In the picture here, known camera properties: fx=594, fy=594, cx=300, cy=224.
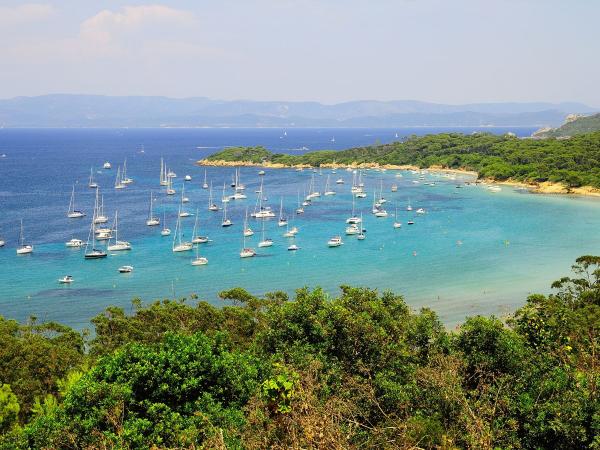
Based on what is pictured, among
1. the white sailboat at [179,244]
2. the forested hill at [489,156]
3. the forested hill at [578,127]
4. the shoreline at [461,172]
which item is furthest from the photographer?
the forested hill at [578,127]

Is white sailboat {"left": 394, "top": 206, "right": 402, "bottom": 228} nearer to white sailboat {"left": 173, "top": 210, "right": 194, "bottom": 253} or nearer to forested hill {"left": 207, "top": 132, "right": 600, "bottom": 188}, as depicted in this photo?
white sailboat {"left": 173, "top": 210, "right": 194, "bottom": 253}

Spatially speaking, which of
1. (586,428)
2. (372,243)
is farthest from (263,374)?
(372,243)

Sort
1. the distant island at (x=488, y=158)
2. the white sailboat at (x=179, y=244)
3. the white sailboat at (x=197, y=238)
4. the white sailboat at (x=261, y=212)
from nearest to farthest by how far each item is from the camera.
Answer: the white sailboat at (x=179, y=244), the white sailboat at (x=197, y=238), the white sailboat at (x=261, y=212), the distant island at (x=488, y=158)

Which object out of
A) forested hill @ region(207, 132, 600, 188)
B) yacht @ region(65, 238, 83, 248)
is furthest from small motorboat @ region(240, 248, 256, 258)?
forested hill @ region(207, 132, 600, 188)

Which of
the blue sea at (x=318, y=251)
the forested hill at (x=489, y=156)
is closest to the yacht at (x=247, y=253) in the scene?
the blue sea at (x=318, y=251)

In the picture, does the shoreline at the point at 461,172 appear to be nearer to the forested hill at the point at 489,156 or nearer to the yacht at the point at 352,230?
the forested hill at the point at 489,156

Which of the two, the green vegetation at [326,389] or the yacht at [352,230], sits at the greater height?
the green vegetation at [326,389]

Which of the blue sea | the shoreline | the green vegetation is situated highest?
the green vegetation
